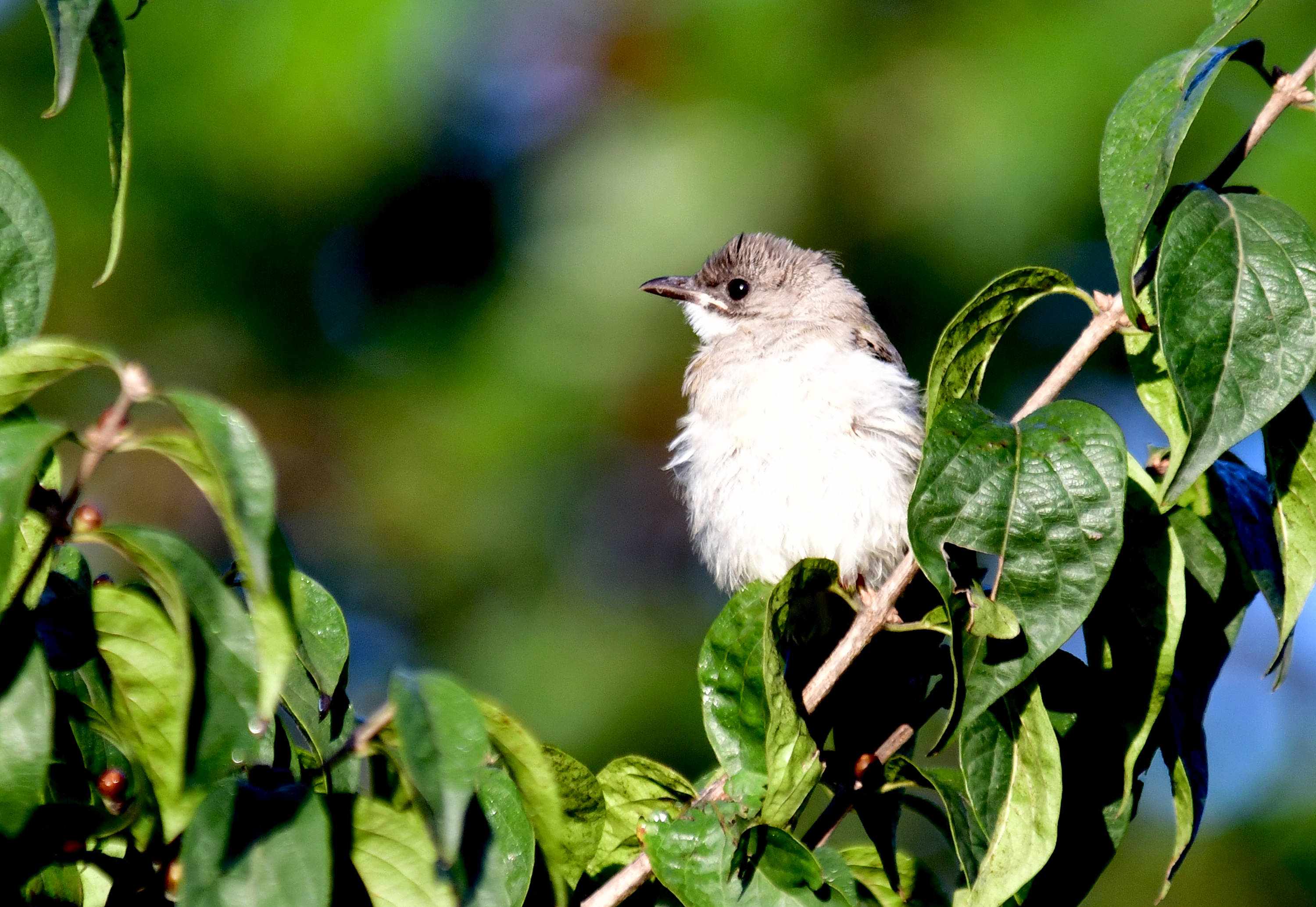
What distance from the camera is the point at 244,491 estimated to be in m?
1.46

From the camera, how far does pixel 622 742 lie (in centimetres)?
537

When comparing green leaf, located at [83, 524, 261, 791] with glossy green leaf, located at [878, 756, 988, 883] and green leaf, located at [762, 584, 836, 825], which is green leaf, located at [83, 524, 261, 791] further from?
glossy green leaf, located at [878, 756, 988, 883]

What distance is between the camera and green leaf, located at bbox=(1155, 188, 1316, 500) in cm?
196

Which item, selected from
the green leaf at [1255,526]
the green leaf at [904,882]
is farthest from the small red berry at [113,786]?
the green leaf at [1255,526]

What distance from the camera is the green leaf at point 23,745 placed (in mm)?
1526

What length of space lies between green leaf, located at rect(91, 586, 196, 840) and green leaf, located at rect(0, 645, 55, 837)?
8.5 inches

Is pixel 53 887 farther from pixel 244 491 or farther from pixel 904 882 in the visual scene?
pixel 904 882

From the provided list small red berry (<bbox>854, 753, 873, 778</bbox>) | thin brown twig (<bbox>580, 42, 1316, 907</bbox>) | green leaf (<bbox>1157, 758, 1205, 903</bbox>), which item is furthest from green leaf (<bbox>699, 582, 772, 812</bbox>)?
green leaf (<bbox>1157, 758, 1205, 903</bbox>)

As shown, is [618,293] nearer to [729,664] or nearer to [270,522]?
[729,664]

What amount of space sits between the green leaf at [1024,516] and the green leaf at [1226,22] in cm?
65

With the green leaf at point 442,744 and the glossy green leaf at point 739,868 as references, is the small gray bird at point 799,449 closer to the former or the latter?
the glossy green leaf at point 739,868

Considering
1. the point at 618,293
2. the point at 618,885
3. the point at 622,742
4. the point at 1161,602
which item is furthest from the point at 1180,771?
the point at 618,293

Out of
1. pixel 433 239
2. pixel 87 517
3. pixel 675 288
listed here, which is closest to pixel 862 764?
pixel 87 517

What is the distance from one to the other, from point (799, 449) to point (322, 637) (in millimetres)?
2614
